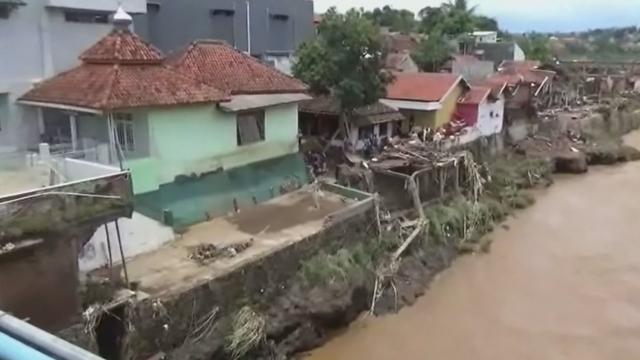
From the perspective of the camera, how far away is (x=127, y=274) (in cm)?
1104

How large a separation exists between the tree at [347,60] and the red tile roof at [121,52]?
22.1ft

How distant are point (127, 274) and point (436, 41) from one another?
28.0m

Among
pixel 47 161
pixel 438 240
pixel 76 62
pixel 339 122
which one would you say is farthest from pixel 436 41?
pixel 47 161

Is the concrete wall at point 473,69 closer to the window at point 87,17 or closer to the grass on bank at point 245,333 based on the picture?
the window at point 87,17

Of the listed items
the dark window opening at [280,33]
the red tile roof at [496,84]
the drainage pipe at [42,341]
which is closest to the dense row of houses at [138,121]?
the dark window opening at [280,33]

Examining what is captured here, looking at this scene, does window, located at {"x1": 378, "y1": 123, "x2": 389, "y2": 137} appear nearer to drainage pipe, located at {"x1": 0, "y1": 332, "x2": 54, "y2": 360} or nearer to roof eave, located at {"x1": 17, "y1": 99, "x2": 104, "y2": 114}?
roof eave, located at {"x1": 17, "y1": 99, "x2": 104, "y2": 114}

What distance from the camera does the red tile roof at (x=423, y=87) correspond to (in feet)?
79.8

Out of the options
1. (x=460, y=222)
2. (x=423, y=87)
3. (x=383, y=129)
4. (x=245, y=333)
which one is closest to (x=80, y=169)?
(x=245, y=333)

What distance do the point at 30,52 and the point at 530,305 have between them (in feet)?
45.6

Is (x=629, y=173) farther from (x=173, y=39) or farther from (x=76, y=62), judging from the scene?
(x=76, y=62)

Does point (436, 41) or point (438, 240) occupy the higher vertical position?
point (436, 41)

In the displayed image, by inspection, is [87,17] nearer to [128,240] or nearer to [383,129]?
[128,240]

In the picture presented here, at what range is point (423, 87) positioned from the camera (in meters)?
25.0

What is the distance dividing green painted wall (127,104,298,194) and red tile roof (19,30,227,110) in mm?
396
